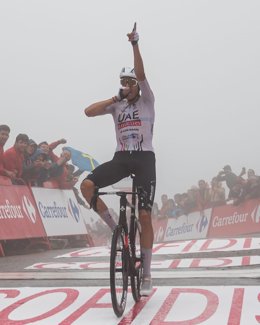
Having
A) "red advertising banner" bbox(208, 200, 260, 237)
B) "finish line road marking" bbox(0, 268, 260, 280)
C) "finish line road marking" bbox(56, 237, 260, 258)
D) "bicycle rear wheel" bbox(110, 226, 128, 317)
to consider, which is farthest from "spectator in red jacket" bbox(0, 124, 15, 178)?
"red advertising banner" bbox(208, 200, 260, 237)

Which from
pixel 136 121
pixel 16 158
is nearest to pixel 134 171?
pixel 136 121

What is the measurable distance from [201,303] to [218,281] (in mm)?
628

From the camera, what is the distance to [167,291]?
137 inches

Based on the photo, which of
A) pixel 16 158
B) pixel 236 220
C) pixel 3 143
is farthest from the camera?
pixel 236 220

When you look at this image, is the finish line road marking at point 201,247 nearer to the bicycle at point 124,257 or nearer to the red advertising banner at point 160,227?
the bicycle at point 124,257

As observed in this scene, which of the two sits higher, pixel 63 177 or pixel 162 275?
pixel 63 177

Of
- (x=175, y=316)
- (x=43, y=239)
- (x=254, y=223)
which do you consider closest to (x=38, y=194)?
(x=43, y=239)

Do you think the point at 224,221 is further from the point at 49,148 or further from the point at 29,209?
the point at 29,209

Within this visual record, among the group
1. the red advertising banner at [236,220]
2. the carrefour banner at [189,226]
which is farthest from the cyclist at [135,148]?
the carrefour banner at [189,226]

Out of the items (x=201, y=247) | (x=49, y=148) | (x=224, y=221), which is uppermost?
(x=49, y=148)

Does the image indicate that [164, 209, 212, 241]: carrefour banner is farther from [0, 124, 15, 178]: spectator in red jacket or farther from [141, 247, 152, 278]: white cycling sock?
[141, 247, 152, 278]: white cycling sock

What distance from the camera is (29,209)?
827 cm

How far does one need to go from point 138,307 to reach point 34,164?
6204 millimetres

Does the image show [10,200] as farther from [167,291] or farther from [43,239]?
[167,291]
